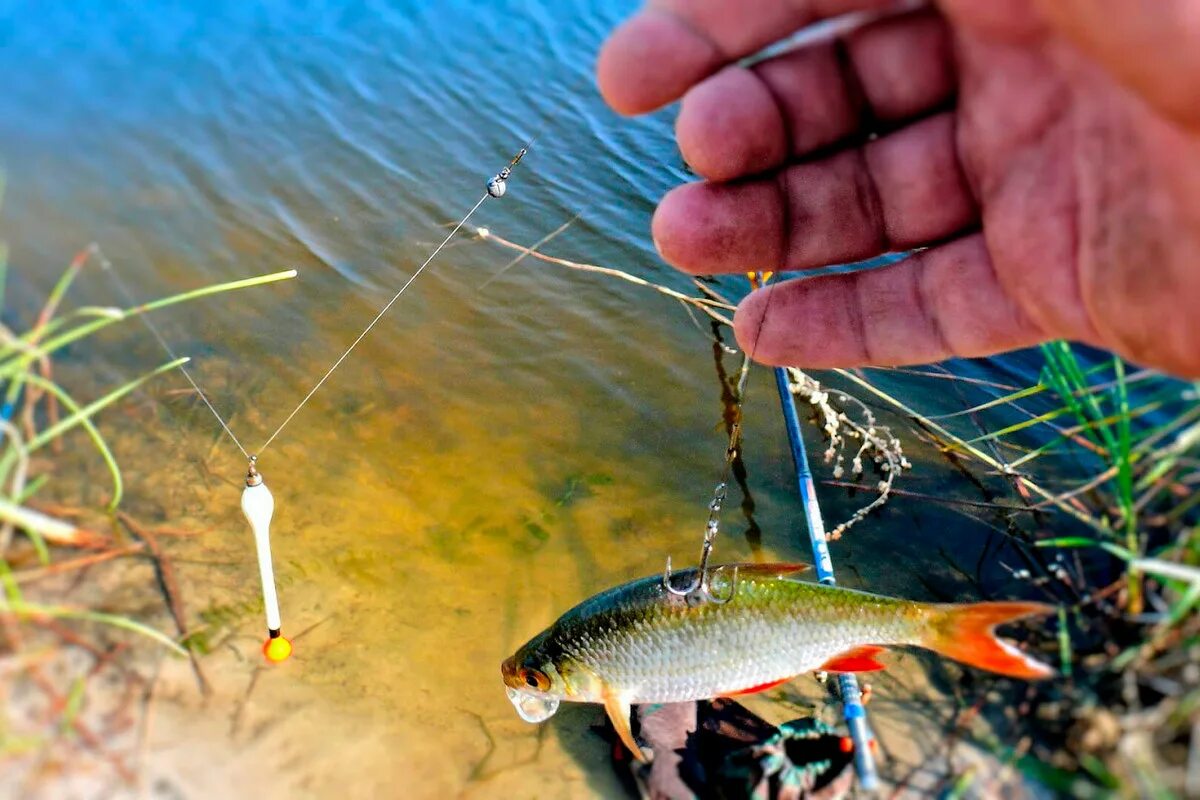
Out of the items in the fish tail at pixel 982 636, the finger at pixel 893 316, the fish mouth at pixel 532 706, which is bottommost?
the fish mouth at pixel 532 706

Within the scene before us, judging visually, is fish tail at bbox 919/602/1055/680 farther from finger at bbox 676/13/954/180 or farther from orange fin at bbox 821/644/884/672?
finger at bbox 676/13/954/180

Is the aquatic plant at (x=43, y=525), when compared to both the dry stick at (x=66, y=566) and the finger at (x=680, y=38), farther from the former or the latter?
the finger at (x=680, y=38)

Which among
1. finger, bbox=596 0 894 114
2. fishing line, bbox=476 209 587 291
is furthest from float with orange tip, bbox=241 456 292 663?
fishing line, bbox=476 209 587 291

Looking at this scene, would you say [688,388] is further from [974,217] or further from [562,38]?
[562,38]

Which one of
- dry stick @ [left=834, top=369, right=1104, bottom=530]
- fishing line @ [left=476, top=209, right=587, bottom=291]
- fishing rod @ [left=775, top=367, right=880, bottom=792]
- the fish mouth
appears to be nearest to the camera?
fishing rod @ [left=775, top=367, right=880, bottom=792]

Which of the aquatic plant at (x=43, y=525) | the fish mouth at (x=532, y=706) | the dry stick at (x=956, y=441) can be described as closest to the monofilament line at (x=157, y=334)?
the aquatic plant at (x=43, y=525)
